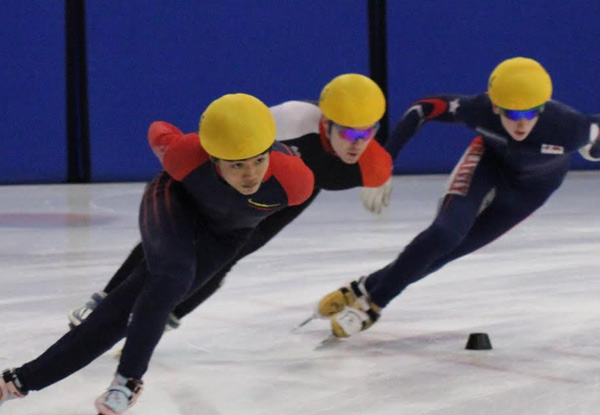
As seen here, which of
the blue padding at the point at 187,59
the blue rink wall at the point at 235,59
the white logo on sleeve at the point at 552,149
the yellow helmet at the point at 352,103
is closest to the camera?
the yellow helmet at the point at 352,103

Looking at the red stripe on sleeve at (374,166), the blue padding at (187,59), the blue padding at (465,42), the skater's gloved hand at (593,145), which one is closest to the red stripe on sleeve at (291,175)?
the red stripe on sleeve at (374,166)

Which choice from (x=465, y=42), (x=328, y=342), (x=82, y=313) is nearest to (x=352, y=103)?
(x=328, y=342)

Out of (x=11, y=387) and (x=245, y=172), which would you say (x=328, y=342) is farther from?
(x=11, y=387)

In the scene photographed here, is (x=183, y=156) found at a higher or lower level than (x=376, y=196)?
higher

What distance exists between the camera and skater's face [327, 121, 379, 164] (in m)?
3.68

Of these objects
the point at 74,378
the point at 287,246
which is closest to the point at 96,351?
the point at 74,378

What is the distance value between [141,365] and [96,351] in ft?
0.56

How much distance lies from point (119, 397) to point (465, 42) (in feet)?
30.2

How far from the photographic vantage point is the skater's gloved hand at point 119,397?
2.72 metres

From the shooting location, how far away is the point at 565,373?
3383 mm

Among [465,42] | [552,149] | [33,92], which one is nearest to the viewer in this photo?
[552,149]

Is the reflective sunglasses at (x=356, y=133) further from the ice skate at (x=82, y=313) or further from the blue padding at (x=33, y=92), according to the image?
the blue padding at (x=33, y=92)

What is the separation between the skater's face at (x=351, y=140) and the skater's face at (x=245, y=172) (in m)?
Answer: 0.79

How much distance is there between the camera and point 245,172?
114 inches
